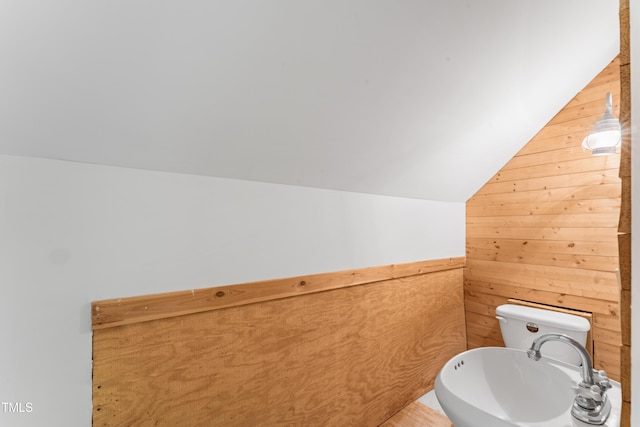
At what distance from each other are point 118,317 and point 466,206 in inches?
91.2

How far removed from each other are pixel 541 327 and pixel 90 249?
2.25 meters

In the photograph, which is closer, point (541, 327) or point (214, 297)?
point (214, 297)

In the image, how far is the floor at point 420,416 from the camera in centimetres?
174

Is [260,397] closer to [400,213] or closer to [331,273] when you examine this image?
[331,273]

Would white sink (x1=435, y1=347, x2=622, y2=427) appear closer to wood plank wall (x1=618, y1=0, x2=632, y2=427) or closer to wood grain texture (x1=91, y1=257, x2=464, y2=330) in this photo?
wood grain texture (x1=91, y1=257, x2=464, y2=330)

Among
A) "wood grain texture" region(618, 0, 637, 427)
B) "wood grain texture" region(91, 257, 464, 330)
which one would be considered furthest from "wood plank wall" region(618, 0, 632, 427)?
"wood grain texture" region(91, 257, 464, 330)

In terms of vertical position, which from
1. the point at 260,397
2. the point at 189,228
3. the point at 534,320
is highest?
the point at 189,228

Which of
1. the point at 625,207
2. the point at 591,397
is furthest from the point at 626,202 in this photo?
the point at 591,397

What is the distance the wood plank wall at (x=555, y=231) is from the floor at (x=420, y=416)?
2.21 feet

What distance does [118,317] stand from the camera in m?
0.98

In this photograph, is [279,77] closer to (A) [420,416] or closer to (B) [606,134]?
(B) [606,134]

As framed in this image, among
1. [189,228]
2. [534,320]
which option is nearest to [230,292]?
[189,228]

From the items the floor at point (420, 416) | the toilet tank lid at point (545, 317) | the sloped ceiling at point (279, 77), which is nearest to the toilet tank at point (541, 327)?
the toilet tank lid at point (545, 317)

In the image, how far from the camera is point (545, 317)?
70.2 inches
